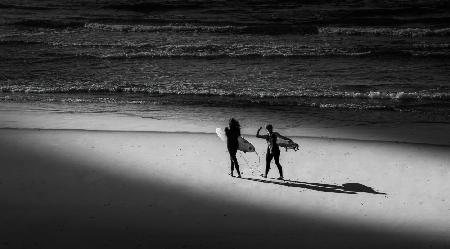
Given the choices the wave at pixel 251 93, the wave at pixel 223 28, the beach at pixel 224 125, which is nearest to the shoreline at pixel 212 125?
the beach at pixel 224 125

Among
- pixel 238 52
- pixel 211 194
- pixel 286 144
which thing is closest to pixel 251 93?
pixel 238 52

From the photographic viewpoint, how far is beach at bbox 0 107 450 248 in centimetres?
1200

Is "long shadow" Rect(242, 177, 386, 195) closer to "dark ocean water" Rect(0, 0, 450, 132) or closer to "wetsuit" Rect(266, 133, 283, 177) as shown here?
"wetsuit" Rect(266, 133, 283, 177)

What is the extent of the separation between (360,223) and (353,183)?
1865 millimetres

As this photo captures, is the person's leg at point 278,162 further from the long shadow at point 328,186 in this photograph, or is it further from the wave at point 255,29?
the wave at point 255,29

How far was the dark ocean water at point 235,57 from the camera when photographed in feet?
75.4

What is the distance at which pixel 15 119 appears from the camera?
20.0 m

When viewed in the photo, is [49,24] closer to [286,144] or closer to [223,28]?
[223,28]

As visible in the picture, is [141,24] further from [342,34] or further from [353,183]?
[353,183]

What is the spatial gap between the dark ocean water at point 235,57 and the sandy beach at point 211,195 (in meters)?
4.71

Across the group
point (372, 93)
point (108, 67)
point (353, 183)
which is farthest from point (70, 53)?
point (353, 183)

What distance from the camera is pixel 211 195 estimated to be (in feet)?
45.2

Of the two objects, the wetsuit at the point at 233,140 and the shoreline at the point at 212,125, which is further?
the shoreline at the point at 212,125

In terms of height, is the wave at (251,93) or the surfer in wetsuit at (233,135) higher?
the wave at (251,93)
